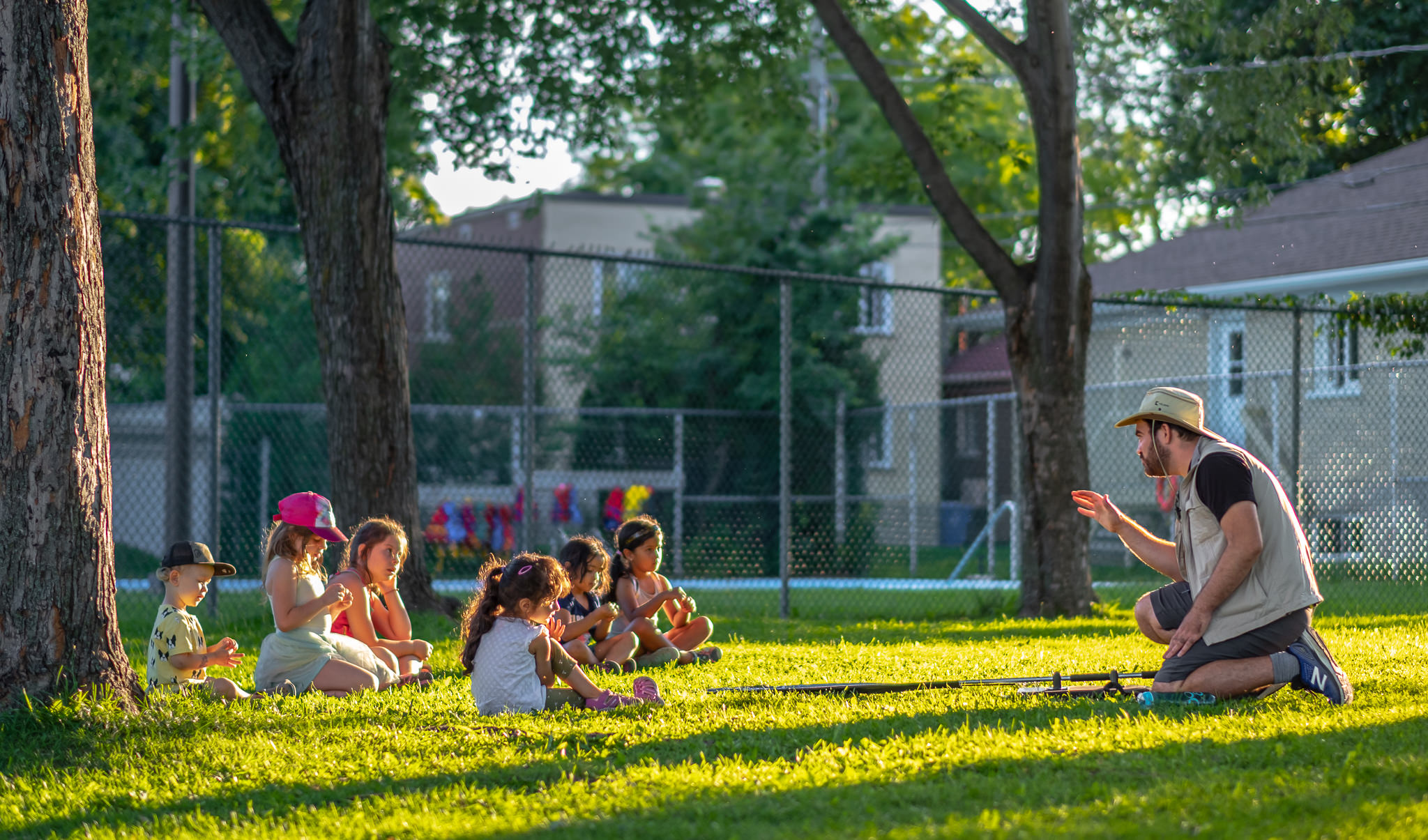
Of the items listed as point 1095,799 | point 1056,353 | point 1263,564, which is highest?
point 1056,353

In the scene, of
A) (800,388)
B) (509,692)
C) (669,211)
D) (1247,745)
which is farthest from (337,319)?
(669,211)

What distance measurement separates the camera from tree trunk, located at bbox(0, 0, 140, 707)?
543cm

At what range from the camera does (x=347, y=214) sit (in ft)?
30.8

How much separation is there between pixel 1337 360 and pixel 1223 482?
31.5 ft

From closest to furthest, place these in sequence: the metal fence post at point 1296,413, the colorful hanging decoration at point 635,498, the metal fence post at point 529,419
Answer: the metal fence post at point 529,419 → the metal fence post at point 1296,413 → the colorful hanging decoration at point 635,498

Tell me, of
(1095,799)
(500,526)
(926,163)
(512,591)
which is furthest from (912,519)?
(1095,799)

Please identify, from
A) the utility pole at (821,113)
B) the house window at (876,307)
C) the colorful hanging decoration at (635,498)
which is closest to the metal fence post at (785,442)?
the colorful hanging decoration at (635,498)

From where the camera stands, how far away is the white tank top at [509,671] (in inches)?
228

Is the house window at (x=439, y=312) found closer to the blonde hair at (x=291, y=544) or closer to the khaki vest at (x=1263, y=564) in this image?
the blonde hair at (x=291, y=544)

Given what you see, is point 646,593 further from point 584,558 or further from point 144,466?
point 144,466

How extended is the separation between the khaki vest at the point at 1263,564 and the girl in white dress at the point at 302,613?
3.86m

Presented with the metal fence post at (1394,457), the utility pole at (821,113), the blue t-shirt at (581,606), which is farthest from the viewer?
the utility pole at (821,113)

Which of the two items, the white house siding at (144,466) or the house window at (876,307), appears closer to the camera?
the white house siding at (144,466)

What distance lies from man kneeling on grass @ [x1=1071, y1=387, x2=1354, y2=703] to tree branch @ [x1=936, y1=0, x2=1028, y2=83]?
5273 millimetres
